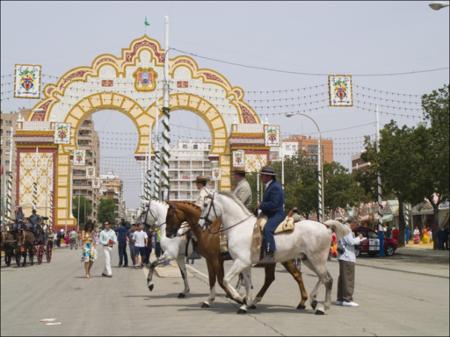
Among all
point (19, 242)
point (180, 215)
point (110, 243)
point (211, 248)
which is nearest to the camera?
point (211, 248)

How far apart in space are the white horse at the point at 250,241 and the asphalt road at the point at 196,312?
58 centimetres

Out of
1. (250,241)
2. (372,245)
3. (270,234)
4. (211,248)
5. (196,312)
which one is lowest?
(372,245)

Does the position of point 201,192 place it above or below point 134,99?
below

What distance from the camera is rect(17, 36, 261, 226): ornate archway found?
55.7m

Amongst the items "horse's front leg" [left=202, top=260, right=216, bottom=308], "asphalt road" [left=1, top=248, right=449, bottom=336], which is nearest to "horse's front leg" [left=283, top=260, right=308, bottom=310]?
"asphalt road" [left=1, top=248, right=449, bottom=336]

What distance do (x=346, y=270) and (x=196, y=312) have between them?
323cm

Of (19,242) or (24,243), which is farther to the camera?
(24,243)

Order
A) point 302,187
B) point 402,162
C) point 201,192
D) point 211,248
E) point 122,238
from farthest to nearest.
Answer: point 302,187
point 402,162
point 122,238
point 201,192
point 211,248

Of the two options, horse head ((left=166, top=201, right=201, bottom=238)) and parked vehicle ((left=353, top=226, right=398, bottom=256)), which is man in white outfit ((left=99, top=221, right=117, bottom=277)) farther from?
parked vehicle ((left=353, top=226, right=398, bottom=256))

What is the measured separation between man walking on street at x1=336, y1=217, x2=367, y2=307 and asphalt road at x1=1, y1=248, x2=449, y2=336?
0.37m

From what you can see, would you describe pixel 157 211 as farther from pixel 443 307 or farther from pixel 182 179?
pixel 182 179

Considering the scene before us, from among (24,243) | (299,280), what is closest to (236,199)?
(299,280)

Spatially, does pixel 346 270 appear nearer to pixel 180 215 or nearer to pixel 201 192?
pixel 201 192

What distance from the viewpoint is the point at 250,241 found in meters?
11.0
